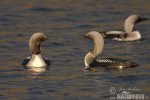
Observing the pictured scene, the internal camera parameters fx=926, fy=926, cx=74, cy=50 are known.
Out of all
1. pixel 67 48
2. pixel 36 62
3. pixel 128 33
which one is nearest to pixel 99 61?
pixel 36 62

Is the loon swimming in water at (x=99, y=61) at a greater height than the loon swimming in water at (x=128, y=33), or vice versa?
the loon swimming in water at (x=128, y=33)

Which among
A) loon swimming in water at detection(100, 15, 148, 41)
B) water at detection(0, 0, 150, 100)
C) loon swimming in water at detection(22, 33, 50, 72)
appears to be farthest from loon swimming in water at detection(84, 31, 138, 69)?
loon swimming in water at detection(100, 15, 148, 41)

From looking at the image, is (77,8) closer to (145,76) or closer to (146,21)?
(146,21)

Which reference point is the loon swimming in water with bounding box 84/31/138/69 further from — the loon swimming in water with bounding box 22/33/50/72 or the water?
the loon swimming in water with bounding box 22/33/50/72

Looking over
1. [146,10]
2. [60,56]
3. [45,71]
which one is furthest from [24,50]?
[146,10]

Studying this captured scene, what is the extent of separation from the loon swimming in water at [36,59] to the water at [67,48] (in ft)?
0.55

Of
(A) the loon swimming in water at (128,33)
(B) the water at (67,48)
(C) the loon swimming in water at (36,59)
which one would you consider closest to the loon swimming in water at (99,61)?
(B) the water at (67,48)

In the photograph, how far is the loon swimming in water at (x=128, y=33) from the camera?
21719 millimetres

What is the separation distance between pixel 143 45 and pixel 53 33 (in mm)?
2671

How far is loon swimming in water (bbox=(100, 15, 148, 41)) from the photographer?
855 inches

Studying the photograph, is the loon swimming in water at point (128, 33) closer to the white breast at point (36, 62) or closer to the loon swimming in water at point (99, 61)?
the loon swimming in water at point (99, 61)

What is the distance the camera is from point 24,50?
20297mm

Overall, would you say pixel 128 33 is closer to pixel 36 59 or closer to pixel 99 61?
pixel 99 61

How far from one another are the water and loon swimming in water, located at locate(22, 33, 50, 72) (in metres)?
0.17
